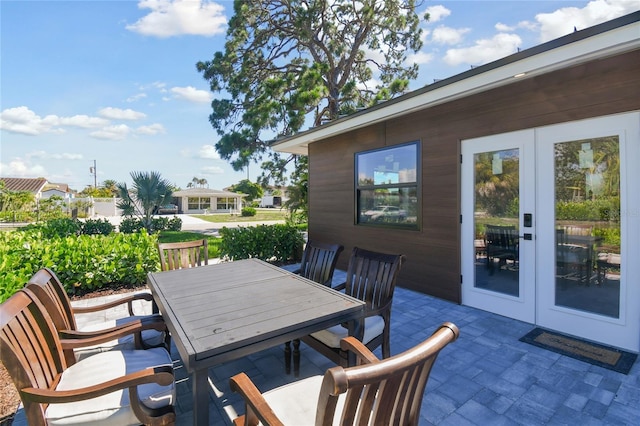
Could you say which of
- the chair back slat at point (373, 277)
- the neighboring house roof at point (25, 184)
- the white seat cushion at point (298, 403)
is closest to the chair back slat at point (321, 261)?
the chair back slat at point (373, 277)

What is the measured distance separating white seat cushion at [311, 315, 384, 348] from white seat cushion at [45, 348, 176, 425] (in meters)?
0.98

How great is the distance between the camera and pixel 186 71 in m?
10.7

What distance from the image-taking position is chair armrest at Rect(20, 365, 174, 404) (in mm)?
1157

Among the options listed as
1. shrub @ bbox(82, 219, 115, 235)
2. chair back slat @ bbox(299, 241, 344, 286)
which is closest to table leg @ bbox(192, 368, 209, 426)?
chair back slat @ bbox(299, 241, 344, 286)

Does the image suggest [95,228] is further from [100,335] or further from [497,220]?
[497,220]

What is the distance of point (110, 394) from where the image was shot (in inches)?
55.0

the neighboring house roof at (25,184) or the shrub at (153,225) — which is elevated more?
the neighboring house roof at (25,184)

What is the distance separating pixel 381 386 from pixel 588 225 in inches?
122

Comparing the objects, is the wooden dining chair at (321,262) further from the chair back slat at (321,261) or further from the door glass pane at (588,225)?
the door glass pane at (588,225)

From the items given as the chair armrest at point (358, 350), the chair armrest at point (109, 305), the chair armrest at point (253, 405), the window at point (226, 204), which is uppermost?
the window at point (226, 204)

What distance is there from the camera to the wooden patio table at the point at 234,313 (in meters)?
1.33

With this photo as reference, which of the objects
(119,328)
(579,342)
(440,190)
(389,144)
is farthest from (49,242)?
(579,342)

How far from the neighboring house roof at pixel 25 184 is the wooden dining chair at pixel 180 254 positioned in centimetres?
3563

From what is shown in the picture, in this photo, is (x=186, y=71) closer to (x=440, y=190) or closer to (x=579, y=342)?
(x=440, y=190)
